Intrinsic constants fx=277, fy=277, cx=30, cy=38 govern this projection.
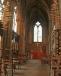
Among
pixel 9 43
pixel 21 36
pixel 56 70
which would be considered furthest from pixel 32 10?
pixel 56 70

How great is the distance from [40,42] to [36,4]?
7.73m

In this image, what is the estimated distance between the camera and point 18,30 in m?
32.3

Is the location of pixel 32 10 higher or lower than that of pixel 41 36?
higher

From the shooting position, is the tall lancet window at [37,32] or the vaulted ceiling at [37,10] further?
the tall lancet window at [37,32]

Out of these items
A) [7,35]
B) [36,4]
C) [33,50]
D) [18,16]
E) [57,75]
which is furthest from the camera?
[33,50]

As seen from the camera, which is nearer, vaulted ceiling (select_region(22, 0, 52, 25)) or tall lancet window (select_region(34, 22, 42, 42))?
vaulted ceiling (select_region(22, 0, 52, 25))

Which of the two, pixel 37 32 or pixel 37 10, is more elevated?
pixel 37 10

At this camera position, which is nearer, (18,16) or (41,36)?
(18,16)

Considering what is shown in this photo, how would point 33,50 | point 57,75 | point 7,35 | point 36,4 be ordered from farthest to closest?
point 33,50, point 36,4, point 7,35, point 57,75

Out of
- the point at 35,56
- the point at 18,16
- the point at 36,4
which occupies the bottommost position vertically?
the point at 35,56

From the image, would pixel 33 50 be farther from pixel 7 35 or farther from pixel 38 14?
pixel 7 35

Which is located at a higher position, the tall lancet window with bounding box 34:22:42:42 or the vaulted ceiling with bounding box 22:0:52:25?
the vaulted ceiling with bounding box 22:0:52:25

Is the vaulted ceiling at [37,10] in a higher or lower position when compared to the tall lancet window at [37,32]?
higher

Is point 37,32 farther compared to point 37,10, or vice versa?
point 37,32
